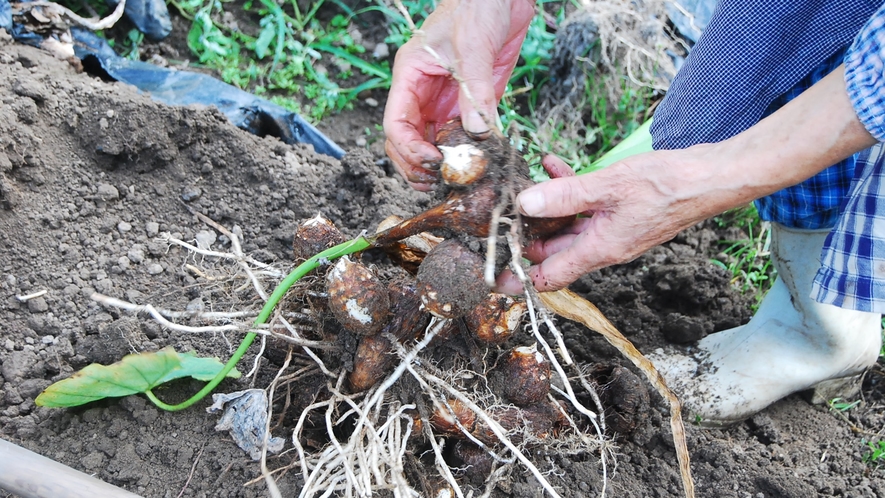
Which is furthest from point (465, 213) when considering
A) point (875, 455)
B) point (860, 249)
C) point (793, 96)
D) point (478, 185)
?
point (875, 455)

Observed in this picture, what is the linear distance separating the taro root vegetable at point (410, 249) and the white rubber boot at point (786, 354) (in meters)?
0.82

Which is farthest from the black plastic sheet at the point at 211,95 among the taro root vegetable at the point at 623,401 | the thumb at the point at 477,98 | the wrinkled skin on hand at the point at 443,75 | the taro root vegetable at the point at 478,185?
the taro root vegetable at the point at 623,401

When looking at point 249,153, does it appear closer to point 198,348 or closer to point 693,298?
point 198,348

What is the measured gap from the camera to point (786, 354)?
185 centimetres

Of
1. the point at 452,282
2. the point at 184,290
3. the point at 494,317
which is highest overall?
the point at 452,282

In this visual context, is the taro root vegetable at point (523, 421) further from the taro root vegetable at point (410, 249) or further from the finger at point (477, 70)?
the finger at point (477, 70)

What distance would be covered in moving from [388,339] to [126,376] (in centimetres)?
55

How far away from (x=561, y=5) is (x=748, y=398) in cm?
219

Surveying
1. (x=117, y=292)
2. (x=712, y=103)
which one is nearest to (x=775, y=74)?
(x=712, y=103)

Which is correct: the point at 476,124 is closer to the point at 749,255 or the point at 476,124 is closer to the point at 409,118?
the point at 409,118

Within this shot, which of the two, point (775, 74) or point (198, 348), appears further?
point (775, 74)

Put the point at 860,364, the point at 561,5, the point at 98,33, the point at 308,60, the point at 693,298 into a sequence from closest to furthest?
the point at 860,364
the point at 693,298
the point at 98,33
the point at 308,60
the point at 561,5

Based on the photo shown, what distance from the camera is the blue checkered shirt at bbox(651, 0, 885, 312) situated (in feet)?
4.98

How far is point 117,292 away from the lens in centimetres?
168
